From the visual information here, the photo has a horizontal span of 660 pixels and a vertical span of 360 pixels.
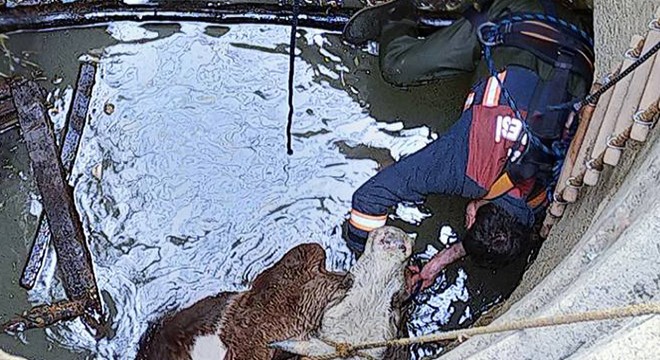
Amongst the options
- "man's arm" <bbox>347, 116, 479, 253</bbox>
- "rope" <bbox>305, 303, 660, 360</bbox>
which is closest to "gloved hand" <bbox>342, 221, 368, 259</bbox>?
"man's arm" <bbox>347, 116, 479, 253</bbox>

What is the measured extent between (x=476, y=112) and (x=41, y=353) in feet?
5.74

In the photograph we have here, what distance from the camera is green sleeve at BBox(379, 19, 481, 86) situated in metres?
3.77

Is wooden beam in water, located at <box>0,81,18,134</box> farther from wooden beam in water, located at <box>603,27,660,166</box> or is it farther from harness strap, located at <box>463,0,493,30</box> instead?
wooden beam in water, located at <box>603,27,660,166</box>

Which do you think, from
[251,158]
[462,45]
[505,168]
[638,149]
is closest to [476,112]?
[505,168]

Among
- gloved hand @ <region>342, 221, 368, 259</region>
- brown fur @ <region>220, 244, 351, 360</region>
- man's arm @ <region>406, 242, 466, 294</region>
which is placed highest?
brown fur @ <region>220, 244, 351, 360</region>

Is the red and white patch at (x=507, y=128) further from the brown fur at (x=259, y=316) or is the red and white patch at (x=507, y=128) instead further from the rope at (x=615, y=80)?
the brown fur at (x=259, y=316)

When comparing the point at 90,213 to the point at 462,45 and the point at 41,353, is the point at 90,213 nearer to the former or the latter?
the point at 41,353

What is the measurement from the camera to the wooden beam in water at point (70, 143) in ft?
12.3

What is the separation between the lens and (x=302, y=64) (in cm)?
421

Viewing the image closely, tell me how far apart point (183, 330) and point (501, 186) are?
3.66 feet

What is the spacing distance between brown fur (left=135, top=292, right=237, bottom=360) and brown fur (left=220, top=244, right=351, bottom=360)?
0.15 ft

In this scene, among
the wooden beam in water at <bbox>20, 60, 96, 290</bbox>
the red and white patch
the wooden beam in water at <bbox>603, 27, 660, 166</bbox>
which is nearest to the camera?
the wooden beam in water at <bbox>603, 27, 660, 166</bbox>

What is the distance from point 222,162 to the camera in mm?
4027

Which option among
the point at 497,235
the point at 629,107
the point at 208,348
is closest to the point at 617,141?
the point at 629,107
